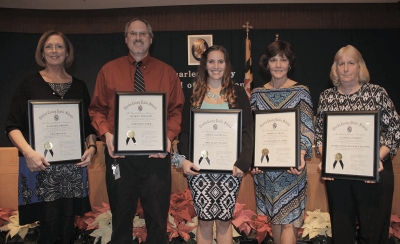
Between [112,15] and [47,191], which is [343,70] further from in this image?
[112,15]

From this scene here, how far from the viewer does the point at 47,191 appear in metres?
2.47

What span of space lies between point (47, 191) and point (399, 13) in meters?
7.52

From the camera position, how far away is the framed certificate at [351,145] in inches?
89.1

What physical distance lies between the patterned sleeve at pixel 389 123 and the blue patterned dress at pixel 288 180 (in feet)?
1.52

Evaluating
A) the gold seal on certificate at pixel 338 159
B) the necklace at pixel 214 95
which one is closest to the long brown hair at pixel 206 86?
the necklace at pixel 214 95

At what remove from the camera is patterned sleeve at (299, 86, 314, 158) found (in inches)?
97.7

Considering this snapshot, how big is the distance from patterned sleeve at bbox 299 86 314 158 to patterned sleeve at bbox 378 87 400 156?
457mm

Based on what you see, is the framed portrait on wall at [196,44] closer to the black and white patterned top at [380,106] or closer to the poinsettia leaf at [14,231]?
the poinsettia leaf at [14,231]

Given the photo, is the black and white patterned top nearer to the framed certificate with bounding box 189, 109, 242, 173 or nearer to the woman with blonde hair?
the woman with blonde hair

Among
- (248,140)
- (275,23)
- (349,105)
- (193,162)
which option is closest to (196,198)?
(193,162)

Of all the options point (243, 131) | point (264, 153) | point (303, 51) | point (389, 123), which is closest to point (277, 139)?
point (264, 153)

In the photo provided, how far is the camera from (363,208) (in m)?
2.35

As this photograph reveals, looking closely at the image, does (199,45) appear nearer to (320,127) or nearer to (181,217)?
(181,217)

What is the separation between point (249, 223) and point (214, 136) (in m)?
1.30
